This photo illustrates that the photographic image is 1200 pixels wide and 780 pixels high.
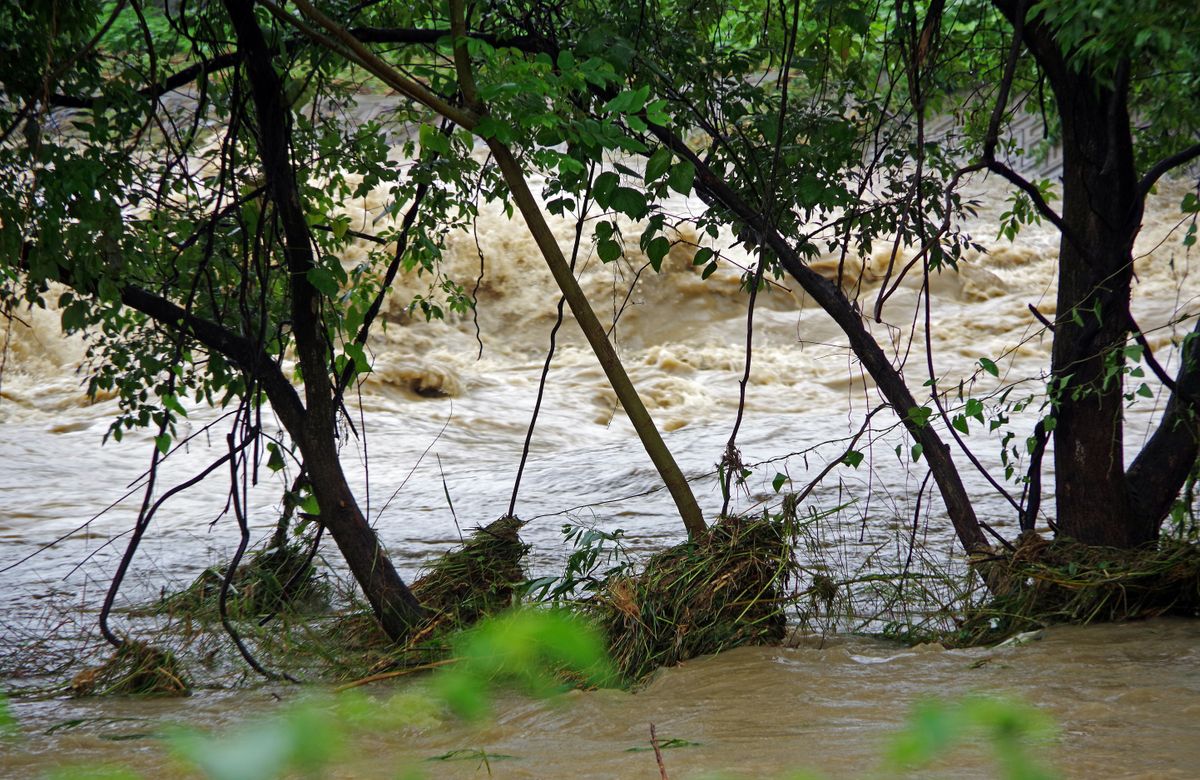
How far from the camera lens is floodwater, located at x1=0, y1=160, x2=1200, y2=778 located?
7.41 ft

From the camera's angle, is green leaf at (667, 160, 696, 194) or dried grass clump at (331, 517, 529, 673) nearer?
green leaf at (667, 160, 696, 194)

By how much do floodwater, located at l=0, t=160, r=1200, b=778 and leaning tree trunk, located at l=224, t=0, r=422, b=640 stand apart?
0.41m

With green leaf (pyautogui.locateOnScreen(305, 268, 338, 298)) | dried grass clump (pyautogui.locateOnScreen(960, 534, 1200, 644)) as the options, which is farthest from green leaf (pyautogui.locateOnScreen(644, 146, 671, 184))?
dried grass clump (pyautogui.locateOnScreen(960, 534, 1200, 644))

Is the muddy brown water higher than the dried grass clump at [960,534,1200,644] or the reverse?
the reverse

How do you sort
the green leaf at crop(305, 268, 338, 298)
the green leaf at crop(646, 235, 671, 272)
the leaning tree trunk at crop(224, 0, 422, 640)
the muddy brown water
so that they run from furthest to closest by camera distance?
the leaning tree trunk at crop(224, 0, 422, 640) → the green leaf at crop(305, 268, 338, 298) → the green leaf at crop(646, 235, 671, 272) → the muddy brown water

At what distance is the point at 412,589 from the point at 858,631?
1522 mm

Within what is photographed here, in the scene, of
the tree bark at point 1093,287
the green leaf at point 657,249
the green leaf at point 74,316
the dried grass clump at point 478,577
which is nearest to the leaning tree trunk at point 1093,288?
the tree bark at point 1093,287

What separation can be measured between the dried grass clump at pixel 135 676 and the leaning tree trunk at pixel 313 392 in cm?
62

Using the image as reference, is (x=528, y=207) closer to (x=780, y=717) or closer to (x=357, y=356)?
(x=357, y=356)

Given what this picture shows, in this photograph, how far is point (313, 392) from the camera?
10.7 ft

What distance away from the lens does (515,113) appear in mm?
2598

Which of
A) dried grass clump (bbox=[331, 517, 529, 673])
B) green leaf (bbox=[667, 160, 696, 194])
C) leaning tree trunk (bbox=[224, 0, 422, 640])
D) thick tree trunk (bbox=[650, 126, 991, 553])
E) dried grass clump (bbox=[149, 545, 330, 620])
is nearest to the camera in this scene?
green leaf (bbox=[667, 160, 696, 194])

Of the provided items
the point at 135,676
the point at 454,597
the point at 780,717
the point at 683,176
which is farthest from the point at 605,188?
the point at 135,676

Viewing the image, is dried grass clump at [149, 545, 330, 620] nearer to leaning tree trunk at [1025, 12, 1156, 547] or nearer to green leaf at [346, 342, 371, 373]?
green leaf at [346, 342, 371, 373]
